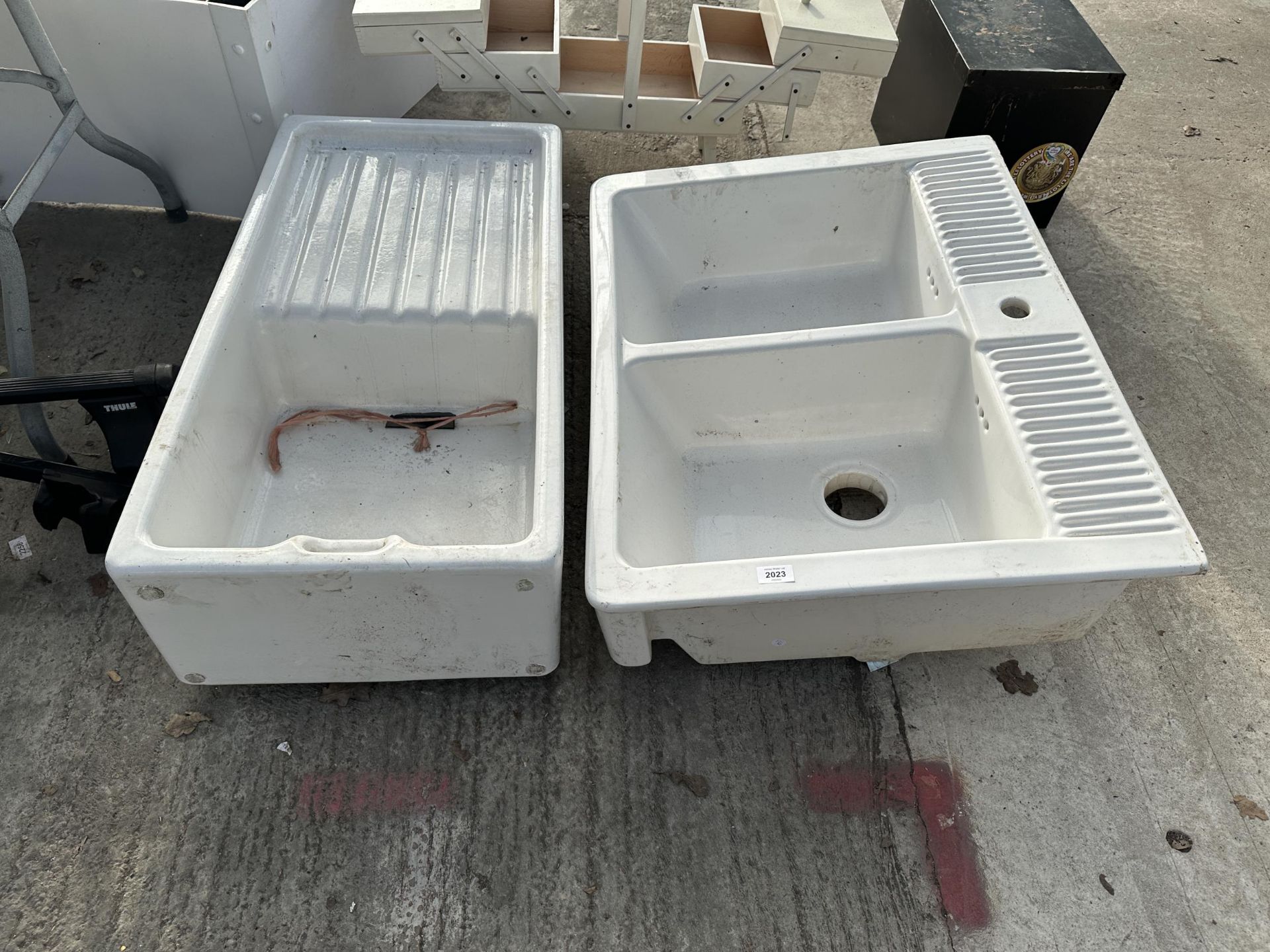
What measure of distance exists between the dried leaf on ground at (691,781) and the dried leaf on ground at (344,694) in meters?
0.72

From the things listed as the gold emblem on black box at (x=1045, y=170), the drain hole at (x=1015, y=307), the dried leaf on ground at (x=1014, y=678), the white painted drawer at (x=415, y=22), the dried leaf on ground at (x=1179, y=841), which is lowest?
the dried leaf on ground at (x=1014, y=678)

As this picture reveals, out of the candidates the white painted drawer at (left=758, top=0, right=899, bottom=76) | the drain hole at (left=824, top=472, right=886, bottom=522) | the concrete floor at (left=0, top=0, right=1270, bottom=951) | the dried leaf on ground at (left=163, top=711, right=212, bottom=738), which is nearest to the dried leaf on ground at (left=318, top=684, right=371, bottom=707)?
the concrete floor at (left=0, top=0, right=1270, bottom=951)

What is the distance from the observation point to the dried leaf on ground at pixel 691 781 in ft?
6.61

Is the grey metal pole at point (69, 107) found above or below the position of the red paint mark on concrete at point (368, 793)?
above

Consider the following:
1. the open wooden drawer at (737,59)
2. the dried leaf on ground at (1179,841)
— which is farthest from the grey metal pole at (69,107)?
the dried leaf on ground at (1179,841)

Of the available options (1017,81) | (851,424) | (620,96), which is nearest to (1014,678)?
(851,424)

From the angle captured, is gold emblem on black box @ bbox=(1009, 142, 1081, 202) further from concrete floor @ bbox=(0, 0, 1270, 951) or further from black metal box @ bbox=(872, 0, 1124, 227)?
concrete floor @ bbox=(0, 0, 1270, 951)

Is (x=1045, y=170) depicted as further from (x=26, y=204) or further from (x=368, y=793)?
(x=26, y=204)

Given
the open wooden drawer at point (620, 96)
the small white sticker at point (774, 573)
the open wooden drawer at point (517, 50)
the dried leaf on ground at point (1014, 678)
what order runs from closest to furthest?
the small white sticker at point (774, 573) < the dried leaf on ground at point (1014, 678) < the open wooden drawer at point (517, 50) < the open wooden drawer at point (620, 96)

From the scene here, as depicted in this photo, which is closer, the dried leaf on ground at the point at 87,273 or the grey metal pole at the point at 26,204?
the grey metal pole at the point at 26,204

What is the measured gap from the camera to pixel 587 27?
169 inches

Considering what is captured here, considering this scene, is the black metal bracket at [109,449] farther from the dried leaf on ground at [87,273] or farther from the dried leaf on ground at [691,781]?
the dried leaf on ground at [691,781]

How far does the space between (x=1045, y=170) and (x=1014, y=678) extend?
1884 millimetres

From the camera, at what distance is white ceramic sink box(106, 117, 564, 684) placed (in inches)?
68.4
